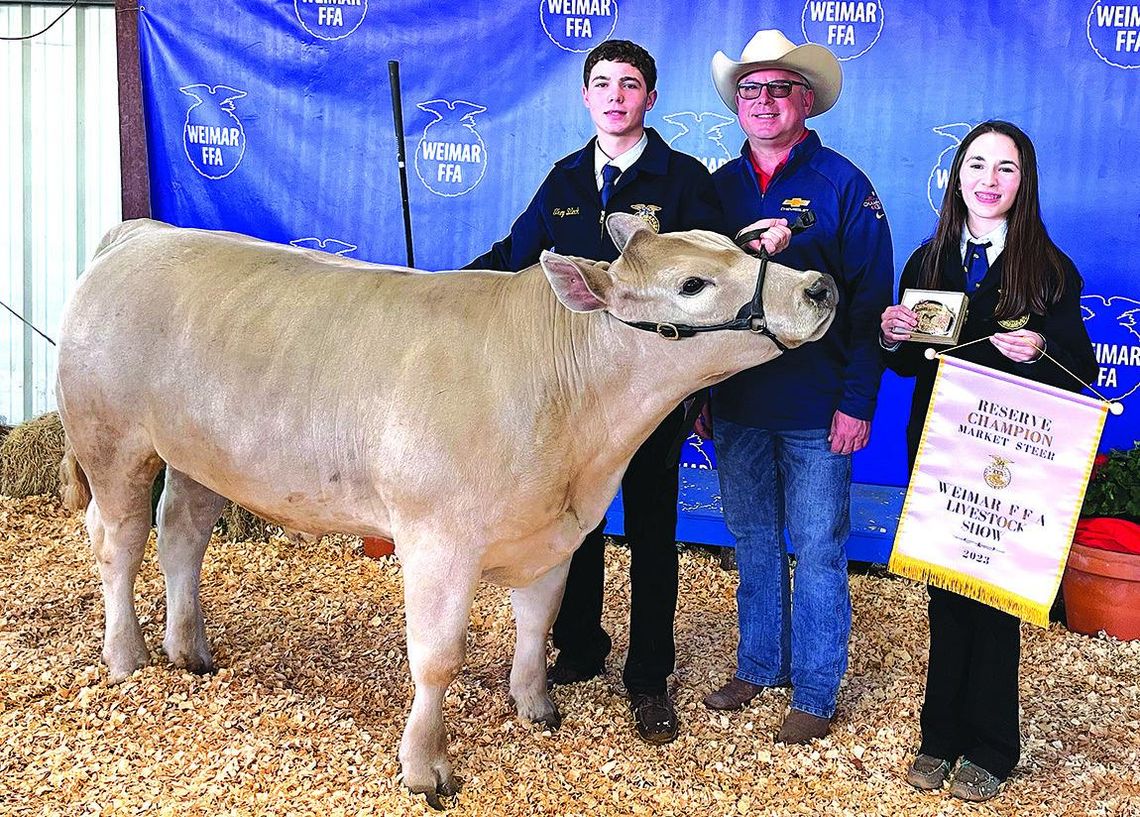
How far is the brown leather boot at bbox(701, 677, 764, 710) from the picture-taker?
13.9 ft

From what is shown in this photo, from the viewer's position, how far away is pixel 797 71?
3.80 meters

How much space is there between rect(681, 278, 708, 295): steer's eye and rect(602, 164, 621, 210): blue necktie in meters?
0.82

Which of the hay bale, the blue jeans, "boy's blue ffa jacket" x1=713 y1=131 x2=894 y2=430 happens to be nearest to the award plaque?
"boy's blue ffa jacket" x1=713 y1=131 x2=894 y2=430

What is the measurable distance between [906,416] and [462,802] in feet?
10.5

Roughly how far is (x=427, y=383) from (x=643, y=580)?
1218 mm

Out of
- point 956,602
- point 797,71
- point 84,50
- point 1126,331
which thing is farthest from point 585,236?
point 84,50

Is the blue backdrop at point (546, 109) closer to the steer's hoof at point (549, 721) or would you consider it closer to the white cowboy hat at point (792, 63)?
the white cowboy hat at point (792, 63)

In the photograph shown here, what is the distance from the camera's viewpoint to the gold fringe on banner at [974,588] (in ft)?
10.9

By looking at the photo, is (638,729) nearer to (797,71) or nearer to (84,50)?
(797,71)

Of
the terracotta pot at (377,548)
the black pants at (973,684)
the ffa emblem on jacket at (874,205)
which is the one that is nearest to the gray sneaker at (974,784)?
the black pants at (973,684)

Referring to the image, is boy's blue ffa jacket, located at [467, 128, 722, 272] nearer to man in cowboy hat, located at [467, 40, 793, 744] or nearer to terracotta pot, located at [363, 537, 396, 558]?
man in cowboy hat, located at [467, 40, 793, 744]

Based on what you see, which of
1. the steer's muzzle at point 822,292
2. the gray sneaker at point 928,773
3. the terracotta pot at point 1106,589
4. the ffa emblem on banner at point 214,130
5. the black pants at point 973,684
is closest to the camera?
the steer's muzzle at point 822,292

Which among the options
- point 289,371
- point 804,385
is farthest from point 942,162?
point 289,371

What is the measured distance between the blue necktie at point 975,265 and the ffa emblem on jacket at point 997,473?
52 centimetres
